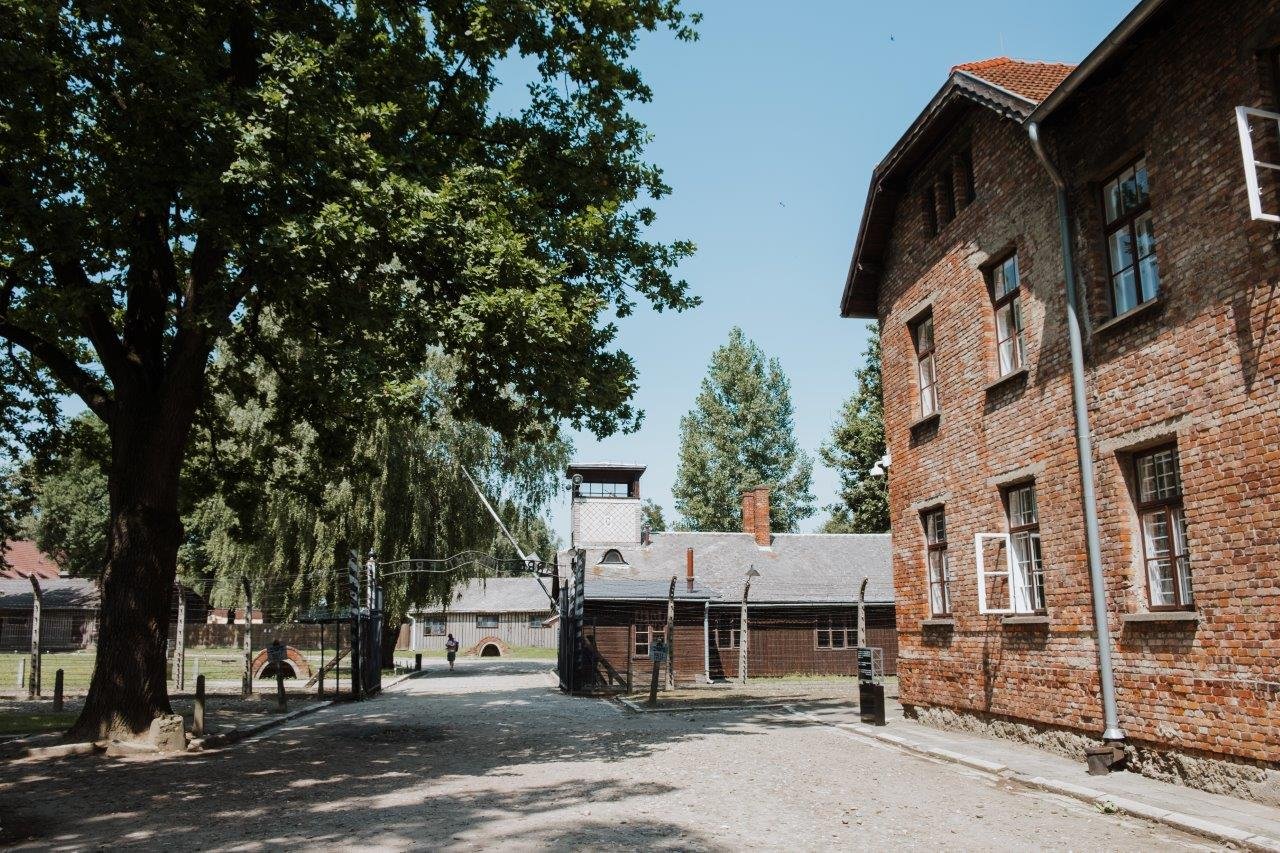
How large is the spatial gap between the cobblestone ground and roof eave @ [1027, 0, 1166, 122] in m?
7.74

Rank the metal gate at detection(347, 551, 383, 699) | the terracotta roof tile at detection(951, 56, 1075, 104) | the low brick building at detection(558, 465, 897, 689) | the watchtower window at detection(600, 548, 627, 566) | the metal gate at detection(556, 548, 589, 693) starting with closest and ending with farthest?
the terracotta roof tile at detection(951, 56, 1075, 104) → the metal gate at detection(347, 551, 383, 699) → the metal gate at detection(556, 548, 589, 693) → the low brick building at detection(558, 465, 897, 689) → the watchtower window at detection(600, 548, 627, 566)

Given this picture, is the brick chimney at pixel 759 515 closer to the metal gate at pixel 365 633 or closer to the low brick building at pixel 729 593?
the low brick building at pixel 729 593

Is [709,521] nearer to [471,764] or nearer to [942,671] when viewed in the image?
[942,671]

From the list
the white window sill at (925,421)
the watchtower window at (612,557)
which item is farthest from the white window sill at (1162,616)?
the watchtower window at (612,557)

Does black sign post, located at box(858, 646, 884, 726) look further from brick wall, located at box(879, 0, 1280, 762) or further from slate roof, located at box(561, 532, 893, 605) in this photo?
slate roof, located at box(561, 532, 893, 605)

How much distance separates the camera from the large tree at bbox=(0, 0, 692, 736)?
11258mm

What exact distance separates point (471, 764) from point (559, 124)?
9.69 meters

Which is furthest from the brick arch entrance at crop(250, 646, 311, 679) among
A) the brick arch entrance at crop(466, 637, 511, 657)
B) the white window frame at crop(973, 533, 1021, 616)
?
the brick arch entrance at crop(466, 637, 511, 657)

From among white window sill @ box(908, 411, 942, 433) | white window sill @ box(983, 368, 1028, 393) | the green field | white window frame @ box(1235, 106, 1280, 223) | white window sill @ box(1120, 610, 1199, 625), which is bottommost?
the green field

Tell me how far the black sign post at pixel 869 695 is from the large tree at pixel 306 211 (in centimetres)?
633

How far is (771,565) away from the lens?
125 feet

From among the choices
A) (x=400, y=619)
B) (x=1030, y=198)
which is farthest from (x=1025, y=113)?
(x=400, y=619)

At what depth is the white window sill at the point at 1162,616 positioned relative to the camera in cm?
969

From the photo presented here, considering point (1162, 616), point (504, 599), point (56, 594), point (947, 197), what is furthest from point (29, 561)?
point (1162, 616)
